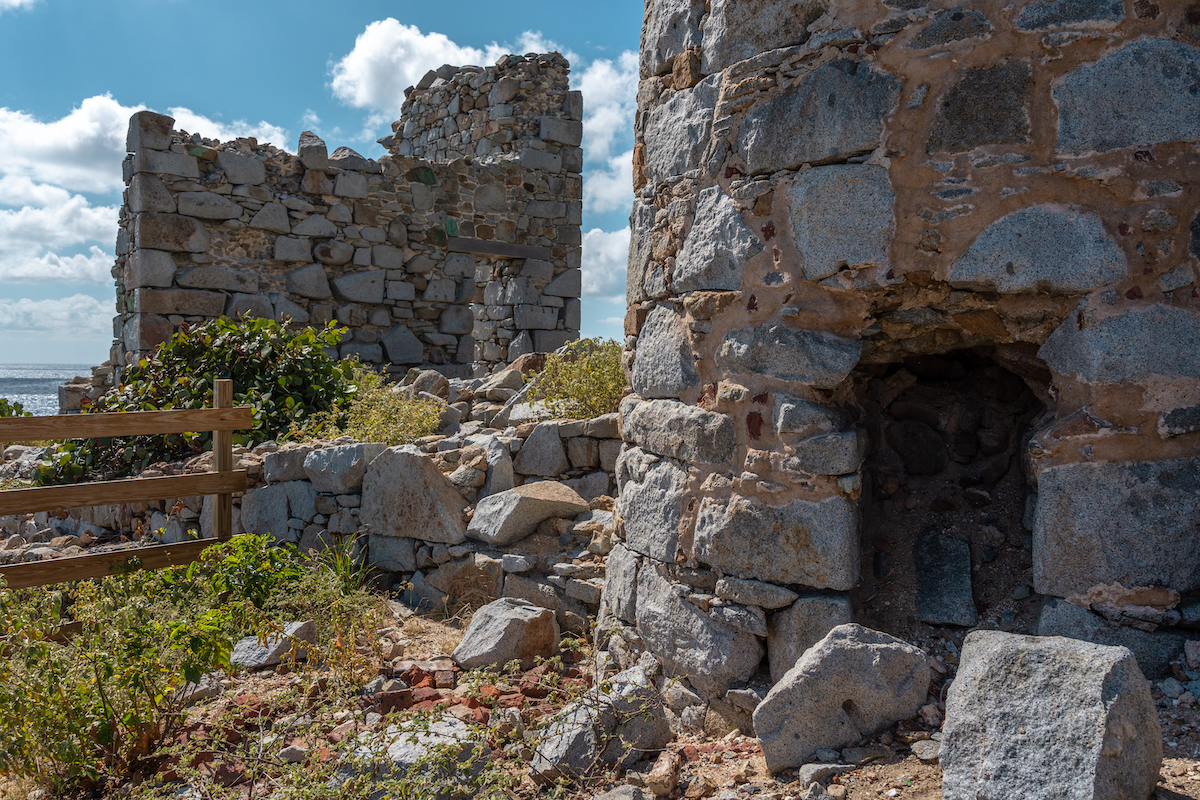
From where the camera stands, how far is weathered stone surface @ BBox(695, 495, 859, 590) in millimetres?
2660

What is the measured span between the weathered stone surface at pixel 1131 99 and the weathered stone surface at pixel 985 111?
0.10 m

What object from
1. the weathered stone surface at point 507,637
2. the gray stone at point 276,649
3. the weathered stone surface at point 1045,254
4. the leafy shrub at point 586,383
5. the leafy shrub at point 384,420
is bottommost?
the gray stone at point 276,649

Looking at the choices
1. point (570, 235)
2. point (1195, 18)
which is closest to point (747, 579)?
point (1195, 18)

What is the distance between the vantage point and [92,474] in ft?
20.2

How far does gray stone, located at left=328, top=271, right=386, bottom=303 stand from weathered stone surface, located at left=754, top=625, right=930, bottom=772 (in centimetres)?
743

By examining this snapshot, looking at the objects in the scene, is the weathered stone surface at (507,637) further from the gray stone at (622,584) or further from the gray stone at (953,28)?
the gray stone at (953,28)

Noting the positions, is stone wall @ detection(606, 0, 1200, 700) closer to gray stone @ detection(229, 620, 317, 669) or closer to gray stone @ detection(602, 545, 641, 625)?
gray stone @ detection(602, 545, 641, 625)

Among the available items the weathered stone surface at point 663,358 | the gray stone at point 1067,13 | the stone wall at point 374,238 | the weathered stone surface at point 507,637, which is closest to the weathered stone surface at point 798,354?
the weathered stone surface at point 663,358

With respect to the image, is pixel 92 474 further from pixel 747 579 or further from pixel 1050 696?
pixel 1050 696

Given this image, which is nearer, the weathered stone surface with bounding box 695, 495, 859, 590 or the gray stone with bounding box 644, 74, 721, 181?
the weathered stone surface with bounding box 695, 495, 859, 590

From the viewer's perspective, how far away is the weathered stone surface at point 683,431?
9.54 feet

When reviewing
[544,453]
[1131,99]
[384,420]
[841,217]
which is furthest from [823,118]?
[384,420]

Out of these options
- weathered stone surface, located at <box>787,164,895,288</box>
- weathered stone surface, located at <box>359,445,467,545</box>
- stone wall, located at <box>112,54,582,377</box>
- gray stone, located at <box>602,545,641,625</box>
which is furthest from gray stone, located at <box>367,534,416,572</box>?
stone wall, located at <box>112,54,582,377</box>

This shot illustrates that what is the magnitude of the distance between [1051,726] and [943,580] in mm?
1046
